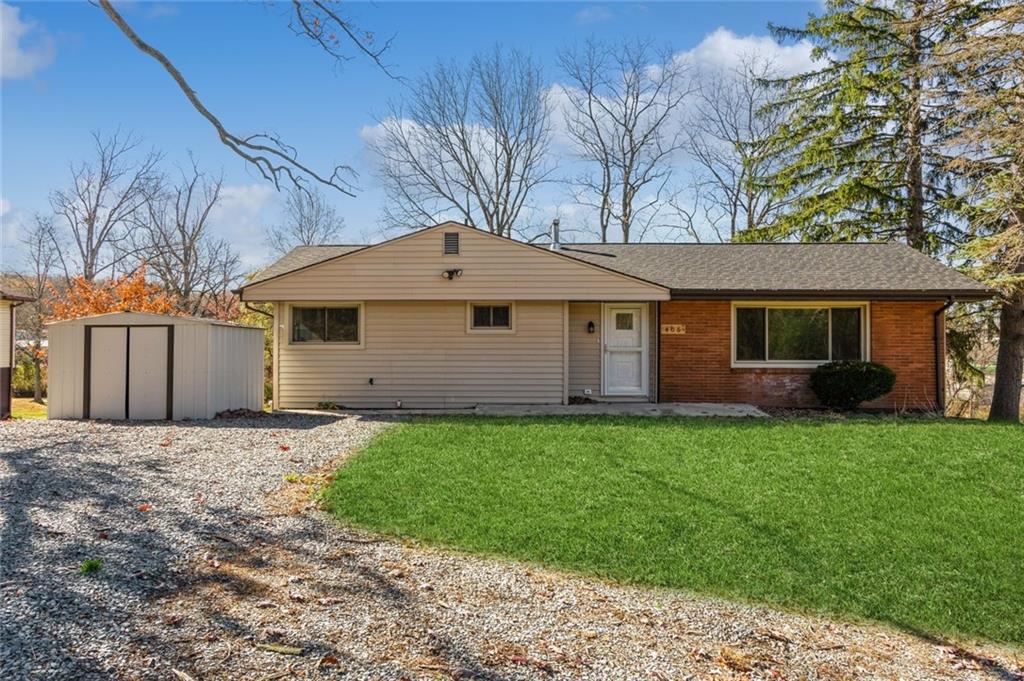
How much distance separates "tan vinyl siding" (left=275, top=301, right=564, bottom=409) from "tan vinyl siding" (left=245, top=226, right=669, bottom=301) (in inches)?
19.9

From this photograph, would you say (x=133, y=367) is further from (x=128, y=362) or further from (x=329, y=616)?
(x=329, y=616)

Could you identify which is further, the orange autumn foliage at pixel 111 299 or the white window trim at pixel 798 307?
the orange autumn foliage at pixel 111 299

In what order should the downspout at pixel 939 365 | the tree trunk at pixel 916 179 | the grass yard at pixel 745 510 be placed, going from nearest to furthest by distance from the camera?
1. the grass yard at pixel 745 510
2. the downspout at pixel 939 365
3. the tree trunk at pixel 916 179

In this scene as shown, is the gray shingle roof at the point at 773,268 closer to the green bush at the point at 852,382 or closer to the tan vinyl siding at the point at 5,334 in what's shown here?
the green bush at the point at 852,382

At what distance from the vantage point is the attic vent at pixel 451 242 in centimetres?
1207

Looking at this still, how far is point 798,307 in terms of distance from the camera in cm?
1279

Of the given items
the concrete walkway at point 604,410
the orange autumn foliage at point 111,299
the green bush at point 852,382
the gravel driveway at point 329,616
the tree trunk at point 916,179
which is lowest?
the gravel driveway at point 329,616

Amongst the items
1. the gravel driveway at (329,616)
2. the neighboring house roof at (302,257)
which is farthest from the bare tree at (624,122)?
the gravel driveway at (329,616)

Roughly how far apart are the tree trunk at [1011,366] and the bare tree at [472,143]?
1726cm

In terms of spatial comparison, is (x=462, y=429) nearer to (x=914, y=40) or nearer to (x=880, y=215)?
(x=880, y=215)

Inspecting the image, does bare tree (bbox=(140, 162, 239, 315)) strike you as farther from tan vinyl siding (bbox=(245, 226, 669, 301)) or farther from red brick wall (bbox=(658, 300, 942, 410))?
red brick wall (bbox=(658, 300, 942, 410))

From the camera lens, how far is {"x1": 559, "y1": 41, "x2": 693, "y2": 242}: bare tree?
1027 inches

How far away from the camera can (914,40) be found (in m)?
16.5

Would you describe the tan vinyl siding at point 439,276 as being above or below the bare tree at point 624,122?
below
